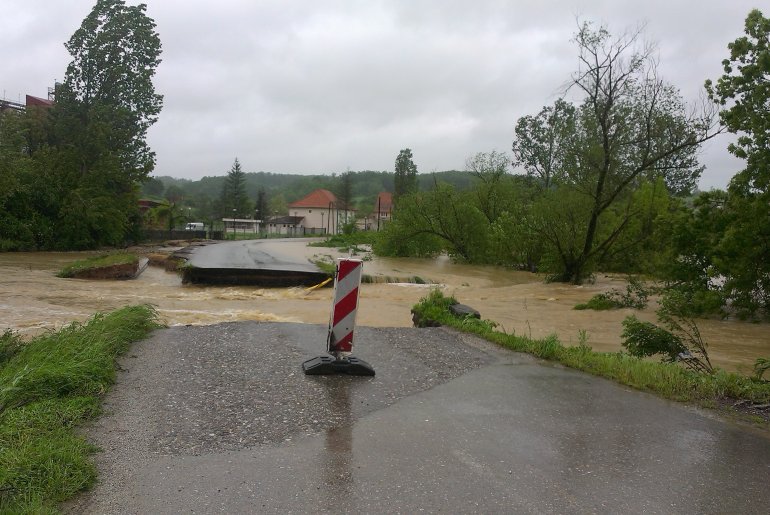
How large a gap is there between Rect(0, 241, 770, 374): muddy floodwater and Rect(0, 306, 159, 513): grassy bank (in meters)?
2.82

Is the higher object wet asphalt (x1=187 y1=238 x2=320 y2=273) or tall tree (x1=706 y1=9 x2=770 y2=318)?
tall tree (x1=706 y1=9 x2=770 y2=318)

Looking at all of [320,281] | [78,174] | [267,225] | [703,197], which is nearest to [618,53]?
[703,197]

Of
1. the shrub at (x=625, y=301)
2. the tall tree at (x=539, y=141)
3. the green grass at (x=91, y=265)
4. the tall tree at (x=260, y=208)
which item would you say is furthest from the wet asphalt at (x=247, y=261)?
the tall tree at (x=260, y=208)

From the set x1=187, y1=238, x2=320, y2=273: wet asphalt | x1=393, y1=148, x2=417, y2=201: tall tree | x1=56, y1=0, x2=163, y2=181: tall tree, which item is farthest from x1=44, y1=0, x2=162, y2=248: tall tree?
x1=393, y1=148, x2=417, y2=201: tall tree

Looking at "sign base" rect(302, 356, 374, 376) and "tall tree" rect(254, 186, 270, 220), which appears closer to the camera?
"sign base" rect(302, 356, 374, 376)

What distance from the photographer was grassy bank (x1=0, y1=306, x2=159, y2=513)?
3.05 meters

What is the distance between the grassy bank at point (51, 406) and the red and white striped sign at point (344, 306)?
215 centimetres

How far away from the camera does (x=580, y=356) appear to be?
6918 mm

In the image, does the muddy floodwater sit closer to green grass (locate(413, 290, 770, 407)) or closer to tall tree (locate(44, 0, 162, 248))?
green grass (locate(413, 290, 770, 407))

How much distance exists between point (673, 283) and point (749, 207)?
4.35m

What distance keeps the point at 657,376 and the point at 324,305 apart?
1071cm

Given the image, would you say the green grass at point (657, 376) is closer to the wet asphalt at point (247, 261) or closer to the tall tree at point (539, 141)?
the wet asphalt at point (247, 261)

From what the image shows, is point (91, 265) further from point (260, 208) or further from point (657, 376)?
point (260, 208)

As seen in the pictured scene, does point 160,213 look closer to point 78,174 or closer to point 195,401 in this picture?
point 78,174
